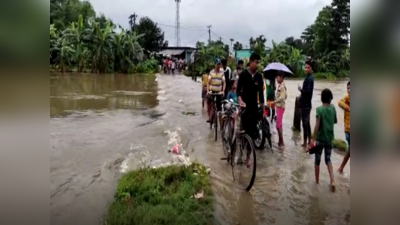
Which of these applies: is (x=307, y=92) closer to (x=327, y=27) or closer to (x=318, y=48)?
(x=327, y=27)

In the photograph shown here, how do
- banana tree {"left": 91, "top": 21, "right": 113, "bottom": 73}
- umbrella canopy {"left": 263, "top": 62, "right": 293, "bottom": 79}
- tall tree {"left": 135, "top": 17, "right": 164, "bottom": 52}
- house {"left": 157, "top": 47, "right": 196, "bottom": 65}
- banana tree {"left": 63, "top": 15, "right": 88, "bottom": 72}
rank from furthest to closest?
1. house {"left": 157, "top": 47, "right": 196, "bottom": 65}
2. tall tree {"left": 135, "top": 17, "right": 164, "bottom": 52}
3. banana tree {"left": 91, "top": 21, "right": 113, "bottom": 73}
4. banana tree {"left": 63, "top": 15, "right": 88, "bottom": 72}
5. umbrella canopy {"left": 263, "top": 62, "right": 293, "bottom": 79}

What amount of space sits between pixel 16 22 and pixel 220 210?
10.5ft

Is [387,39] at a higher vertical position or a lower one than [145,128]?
higher

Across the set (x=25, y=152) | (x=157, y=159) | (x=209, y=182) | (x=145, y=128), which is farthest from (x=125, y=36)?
(x=25, y=152)

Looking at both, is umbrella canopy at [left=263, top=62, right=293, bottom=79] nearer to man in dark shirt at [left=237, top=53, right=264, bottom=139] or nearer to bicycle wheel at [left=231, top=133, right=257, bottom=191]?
man in dark shirt at [left=237, top=53, right=264, bottom=139]

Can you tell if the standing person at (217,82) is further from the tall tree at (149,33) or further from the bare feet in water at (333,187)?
the tall tree at (149,33)

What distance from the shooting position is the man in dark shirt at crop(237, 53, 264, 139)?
16.5 feet

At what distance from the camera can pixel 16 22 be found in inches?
47.7

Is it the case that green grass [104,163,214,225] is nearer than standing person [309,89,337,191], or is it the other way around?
green grass [104,163,214,225]

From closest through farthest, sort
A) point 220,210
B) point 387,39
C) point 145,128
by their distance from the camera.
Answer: point 387,39
point 220,210
point 145,128

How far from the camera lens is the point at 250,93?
5133 millimetres

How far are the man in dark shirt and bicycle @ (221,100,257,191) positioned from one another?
0.10 meters

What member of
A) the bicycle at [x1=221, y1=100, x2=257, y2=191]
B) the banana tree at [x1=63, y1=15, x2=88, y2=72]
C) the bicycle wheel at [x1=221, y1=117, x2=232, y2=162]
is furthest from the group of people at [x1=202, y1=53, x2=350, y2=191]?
the banana tree at [x1=63, y1=15, x2=88, y2=72]

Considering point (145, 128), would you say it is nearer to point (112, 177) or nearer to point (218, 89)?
point (218, 89)
